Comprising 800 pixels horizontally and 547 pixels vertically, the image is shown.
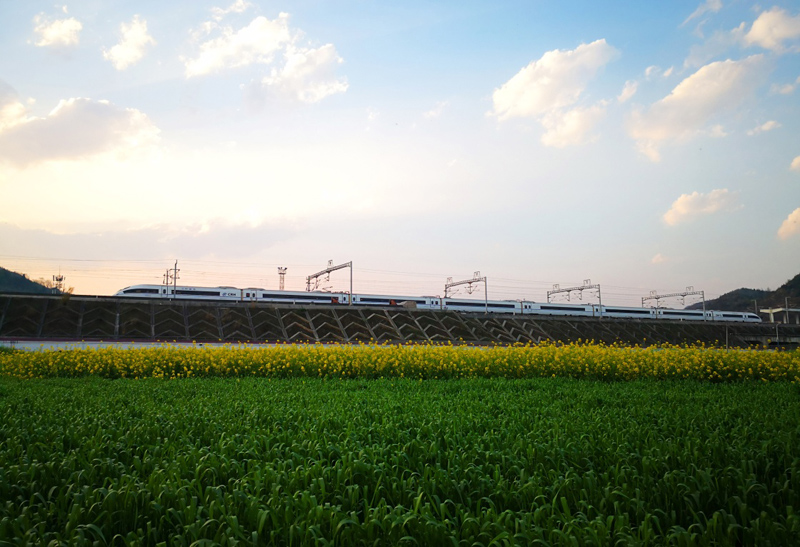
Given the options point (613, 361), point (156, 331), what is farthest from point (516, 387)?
point (156, 331)

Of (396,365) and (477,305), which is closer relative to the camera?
(396,365)

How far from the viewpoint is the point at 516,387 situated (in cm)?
812

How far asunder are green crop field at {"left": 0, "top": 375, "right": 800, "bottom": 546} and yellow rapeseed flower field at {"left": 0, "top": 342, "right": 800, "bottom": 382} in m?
3.83

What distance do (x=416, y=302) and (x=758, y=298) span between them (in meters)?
89.8

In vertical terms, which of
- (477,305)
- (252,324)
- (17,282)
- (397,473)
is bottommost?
(397,473)

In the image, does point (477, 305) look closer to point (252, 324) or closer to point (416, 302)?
point (416, 302)

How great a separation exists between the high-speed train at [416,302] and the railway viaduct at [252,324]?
7.70 meters

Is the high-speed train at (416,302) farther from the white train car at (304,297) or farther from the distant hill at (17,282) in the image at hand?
the distant hill at (17,282)

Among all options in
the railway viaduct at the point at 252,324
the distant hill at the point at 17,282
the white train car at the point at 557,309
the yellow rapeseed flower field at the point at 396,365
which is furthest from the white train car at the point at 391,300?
the distant hill at the point at 17,282

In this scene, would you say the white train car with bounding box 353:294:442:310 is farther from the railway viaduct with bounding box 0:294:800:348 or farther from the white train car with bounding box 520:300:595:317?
the railway viaduct with bounding box 0:294:800:348

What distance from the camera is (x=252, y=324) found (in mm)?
21438

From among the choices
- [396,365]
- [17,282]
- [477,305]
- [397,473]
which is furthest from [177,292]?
[17,282]

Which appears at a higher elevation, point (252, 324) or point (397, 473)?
point (252, 324)

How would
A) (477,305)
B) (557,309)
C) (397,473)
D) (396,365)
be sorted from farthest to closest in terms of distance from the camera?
(557,309)
(477,305)
(396,365)
(397,473)
